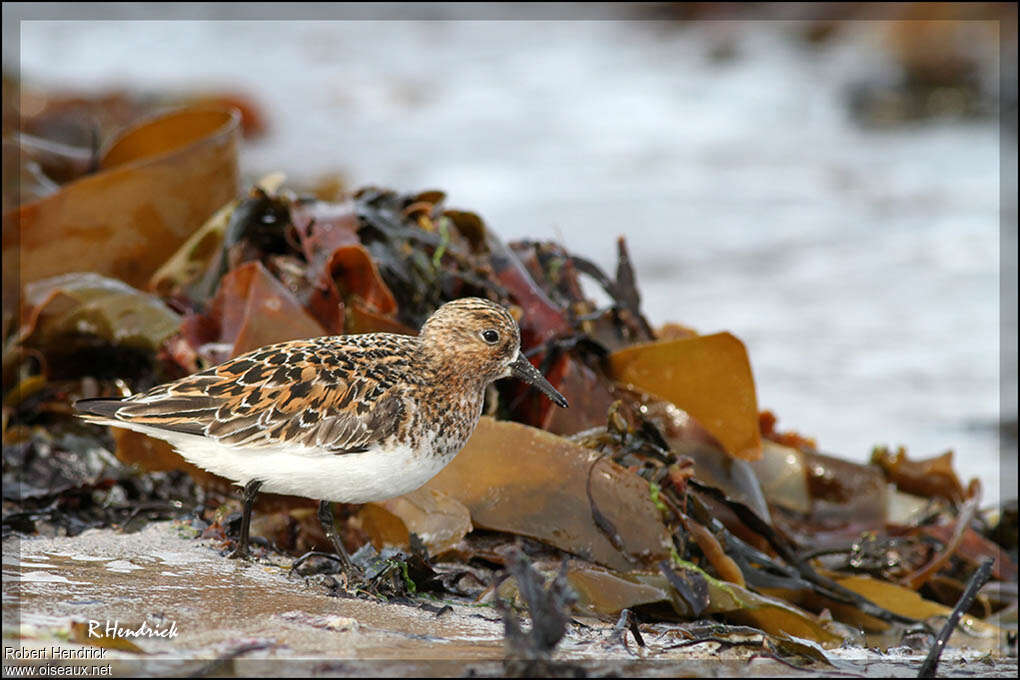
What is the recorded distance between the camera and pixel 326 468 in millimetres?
2732

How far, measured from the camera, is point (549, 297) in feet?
13.1

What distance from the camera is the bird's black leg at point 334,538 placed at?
2807 mm

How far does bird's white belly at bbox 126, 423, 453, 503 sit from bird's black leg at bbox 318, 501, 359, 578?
12 cm

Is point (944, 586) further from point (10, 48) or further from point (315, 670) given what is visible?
point (10, 48)

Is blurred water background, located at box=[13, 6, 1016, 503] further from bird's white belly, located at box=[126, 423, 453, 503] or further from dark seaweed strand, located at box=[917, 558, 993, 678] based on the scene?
bird's white belly, located at box=[126, 423, 453, 503]

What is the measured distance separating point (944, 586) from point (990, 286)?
16.0 feet

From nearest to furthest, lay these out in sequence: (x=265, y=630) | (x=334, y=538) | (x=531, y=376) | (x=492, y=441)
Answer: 1. (x=265, y=630)
2. (x=334, y=538)
3. (x=531, y=376)
4. (x=492, y=441)

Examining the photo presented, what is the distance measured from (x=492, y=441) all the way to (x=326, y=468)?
25.5 inches

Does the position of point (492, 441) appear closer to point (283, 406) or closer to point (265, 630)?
point (283, 406)

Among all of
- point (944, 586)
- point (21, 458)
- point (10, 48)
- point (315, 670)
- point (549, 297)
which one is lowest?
point (944, 586)

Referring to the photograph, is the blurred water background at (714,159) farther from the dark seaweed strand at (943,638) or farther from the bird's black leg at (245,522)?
the bird's black leg at (245,522)

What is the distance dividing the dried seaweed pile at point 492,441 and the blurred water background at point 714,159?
5.83 feet

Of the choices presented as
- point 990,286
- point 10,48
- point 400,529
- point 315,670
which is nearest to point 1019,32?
point 990,286

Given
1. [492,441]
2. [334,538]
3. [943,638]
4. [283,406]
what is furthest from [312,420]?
[943,638]
